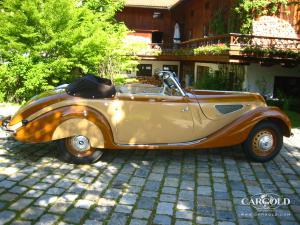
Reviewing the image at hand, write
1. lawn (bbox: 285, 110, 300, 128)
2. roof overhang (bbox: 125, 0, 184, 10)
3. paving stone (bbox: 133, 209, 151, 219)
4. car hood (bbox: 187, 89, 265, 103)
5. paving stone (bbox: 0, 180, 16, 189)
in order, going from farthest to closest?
roof overhang (bbox: 125, 0, 184, 10)
lawn (bbox: 285, 110, 300, 128)
car hood (bbox: 187, 89, 265, 103)
paving stone (bbox: 0, 180, 16, 189)
paving stone (bbox: 133, 209, 151, 219)

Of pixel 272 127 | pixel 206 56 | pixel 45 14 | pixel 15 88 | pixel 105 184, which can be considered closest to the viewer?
pixel 105 184

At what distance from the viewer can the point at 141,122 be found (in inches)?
228

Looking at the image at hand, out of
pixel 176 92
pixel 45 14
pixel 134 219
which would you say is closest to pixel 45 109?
pixel 176 92

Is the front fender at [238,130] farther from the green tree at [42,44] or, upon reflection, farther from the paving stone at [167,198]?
the green tree at [42,44]

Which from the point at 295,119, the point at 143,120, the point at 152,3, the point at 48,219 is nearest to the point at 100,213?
the point at 48,219

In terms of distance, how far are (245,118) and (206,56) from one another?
10.7m

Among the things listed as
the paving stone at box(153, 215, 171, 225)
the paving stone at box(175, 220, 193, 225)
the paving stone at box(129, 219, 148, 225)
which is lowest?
the paving stone at box(175, 220, 193, 225)

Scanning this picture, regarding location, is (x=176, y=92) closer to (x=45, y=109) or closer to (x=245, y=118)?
(x=245, y=118)

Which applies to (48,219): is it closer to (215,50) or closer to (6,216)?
(6,216)

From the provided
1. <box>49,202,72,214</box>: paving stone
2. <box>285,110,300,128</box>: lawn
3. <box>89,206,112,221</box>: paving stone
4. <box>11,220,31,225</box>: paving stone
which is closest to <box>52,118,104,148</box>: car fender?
<box>49,202,72,214</box>: paving stone

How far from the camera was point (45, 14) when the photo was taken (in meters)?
11.3

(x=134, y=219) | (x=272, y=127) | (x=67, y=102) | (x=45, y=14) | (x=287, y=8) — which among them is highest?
(x=287, y=8)

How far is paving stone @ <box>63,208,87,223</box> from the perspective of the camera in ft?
12.9

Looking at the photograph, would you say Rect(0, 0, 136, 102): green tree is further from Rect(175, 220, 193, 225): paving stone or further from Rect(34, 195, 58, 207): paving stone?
Rect(175, 220, 193, 225): paving stone
